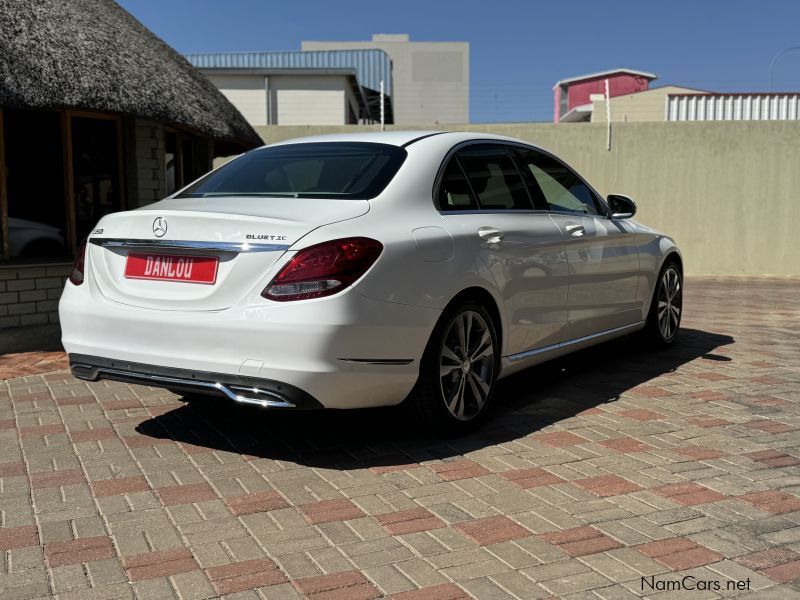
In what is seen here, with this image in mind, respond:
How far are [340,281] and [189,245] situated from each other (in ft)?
2.52

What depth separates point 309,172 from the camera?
187 inches

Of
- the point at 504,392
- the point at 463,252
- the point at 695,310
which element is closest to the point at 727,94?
the point at 695,310

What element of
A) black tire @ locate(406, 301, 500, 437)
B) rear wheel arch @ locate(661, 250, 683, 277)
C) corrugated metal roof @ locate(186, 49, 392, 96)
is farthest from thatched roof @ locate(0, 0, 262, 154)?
corrugated metal roof @ locate(186, 49, 392, 96)

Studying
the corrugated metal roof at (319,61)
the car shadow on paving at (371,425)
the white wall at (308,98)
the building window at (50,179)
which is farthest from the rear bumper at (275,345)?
the corrugated metal roof at (319,61)

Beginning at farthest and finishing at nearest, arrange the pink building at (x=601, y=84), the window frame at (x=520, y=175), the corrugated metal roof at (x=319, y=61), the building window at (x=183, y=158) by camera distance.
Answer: the pink building at (x=601, y=84), the corrugated metal roof at (x=319, y=61), the building window at (x=183, y=158), the window frame at (x=520, y=175)

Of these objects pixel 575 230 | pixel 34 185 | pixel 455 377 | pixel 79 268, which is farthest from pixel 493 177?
pixel 34 185

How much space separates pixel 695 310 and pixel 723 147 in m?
5.85

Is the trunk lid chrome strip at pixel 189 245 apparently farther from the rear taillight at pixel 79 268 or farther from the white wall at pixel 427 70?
the white wall at pixel 427 70

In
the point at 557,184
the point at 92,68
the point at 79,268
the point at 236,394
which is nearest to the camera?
the point at 236,394

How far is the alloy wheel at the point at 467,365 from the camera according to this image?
4.57m

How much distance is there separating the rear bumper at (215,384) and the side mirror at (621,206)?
3.48 m

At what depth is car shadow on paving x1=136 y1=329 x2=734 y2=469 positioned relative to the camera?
4480 millimetres

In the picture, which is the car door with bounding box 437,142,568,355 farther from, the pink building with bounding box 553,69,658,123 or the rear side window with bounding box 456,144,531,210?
the pink building with bounding box 553,69,658,123

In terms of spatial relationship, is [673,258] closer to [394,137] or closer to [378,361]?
[394,137]
